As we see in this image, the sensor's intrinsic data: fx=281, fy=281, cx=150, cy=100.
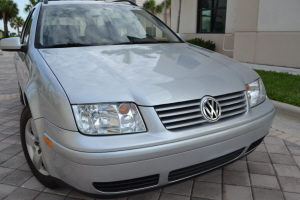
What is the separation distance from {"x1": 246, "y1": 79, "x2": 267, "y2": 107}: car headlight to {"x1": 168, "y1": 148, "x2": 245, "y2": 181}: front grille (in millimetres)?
432

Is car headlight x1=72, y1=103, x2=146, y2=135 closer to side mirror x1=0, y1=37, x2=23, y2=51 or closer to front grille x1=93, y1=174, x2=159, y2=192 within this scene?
front grille x1=93, y1=174, x2=159, y2=192

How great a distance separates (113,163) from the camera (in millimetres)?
1670

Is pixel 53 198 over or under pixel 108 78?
under

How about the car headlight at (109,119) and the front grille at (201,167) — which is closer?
the car headlight at (109,119)

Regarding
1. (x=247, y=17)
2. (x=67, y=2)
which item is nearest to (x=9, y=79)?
(x=67, y=2)

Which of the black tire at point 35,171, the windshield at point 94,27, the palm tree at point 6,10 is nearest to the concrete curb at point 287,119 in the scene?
the windshield at point 94,27

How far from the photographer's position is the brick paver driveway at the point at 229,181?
231 centimetres

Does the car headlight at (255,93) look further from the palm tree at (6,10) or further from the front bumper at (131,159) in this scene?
the palm tree at (6,10)

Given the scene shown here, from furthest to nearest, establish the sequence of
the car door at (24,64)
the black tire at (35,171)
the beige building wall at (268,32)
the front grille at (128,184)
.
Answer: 1. the beige building wall at (268,32)
2. the car door at (24,64)
3. the black tire at (35,171)
4. the front grille at (128,184)

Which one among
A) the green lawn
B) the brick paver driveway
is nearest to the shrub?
the green lawn

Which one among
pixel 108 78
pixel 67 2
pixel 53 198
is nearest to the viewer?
pixel 108 78

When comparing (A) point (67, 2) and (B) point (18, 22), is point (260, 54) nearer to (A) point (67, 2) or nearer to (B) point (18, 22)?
(A) point (67, 2)

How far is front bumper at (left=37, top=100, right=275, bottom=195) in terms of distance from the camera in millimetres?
1674

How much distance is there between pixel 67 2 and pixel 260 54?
20.6 ft
